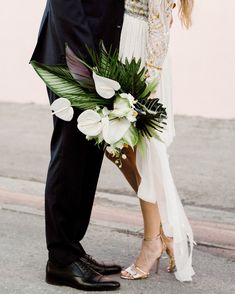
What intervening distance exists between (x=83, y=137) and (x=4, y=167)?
3.30m

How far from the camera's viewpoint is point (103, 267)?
4070 mm

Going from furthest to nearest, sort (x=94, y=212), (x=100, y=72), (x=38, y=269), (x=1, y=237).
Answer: (x=94, y=212)
(x=1, y=237)
(x=38, y=269)
(x=100, y=72)

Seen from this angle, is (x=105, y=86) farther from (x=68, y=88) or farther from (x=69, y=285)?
(x=69, y=285)

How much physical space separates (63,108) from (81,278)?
33.8 inches

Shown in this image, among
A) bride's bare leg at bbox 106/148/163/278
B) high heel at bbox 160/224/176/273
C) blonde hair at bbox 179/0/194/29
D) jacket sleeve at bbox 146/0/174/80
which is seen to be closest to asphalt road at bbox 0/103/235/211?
high heel at bbox 160/224/176/273

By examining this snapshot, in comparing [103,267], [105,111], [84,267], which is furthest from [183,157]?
[105,111]

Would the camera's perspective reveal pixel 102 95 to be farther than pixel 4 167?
No

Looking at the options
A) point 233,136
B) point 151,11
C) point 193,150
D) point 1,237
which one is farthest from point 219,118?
point 151,11

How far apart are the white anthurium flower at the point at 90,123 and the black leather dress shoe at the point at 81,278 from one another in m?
0.71

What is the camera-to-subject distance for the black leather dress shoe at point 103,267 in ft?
13.0

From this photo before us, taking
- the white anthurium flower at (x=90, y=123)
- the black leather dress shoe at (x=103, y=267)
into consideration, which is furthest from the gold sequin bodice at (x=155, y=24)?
the black leather dress shoe at (x=103, y=267)

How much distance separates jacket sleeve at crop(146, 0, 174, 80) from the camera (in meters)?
3.70

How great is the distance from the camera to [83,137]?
3.71 metres

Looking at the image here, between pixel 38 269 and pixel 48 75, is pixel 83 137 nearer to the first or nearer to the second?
pixel 48 75
